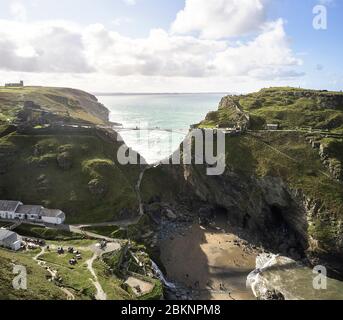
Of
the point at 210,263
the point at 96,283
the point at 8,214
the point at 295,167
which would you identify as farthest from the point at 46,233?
the point at 295,167

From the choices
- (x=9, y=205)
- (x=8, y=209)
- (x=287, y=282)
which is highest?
(x=9, y=205)

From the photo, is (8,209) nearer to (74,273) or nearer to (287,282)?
(74,273)

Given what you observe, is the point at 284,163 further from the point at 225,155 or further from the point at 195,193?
the point at 195,193

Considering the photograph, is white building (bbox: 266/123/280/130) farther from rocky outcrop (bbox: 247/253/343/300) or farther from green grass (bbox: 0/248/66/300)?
green grass (bbox: 0/248/66/300)

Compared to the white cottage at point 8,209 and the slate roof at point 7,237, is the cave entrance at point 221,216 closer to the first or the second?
the white cottage at point 8,209

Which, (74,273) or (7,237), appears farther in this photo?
(7,237)
